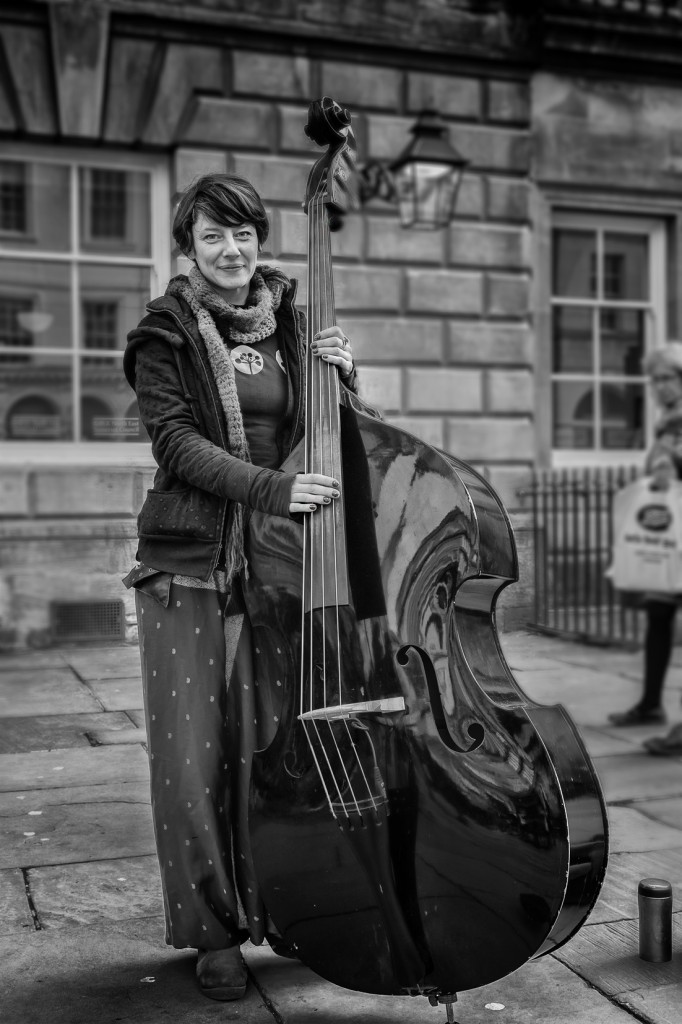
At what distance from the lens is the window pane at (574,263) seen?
381 inches

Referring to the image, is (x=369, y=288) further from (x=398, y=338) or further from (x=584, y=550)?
(x=584, y=550)

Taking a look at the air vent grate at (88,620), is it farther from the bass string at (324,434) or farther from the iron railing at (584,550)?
the iron railing at (584,550)

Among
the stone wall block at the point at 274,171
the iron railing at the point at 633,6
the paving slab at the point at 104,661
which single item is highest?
the iron railing at the point at 633,6

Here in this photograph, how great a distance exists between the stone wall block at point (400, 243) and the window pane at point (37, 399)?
7.94ft

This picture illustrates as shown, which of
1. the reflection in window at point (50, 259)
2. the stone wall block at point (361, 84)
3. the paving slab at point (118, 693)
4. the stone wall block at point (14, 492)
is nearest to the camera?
the paving slab at point (118, 693)

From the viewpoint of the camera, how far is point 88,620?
13.2 feet

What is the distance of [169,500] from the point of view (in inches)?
99.4

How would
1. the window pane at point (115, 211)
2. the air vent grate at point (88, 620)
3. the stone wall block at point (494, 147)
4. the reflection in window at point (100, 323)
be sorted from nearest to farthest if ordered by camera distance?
the air vent grate at point (88, 620)
the reflection in window at point (100, 323)
the window pane at point (115, 211)
the stone wall block at point (494, 147)

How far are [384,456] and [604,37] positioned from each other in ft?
27.1

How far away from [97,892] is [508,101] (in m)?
7.52

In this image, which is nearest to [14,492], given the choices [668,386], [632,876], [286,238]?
[668,386]

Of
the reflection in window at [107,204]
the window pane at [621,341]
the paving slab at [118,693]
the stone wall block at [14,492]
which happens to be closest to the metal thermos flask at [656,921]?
the paving slab at [118,693]

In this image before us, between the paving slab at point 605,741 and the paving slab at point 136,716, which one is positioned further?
the paving slab at point 605,741

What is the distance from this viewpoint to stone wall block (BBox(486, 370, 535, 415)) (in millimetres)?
9078
